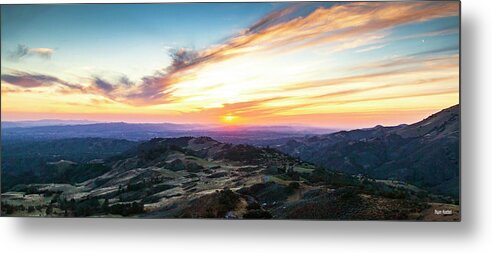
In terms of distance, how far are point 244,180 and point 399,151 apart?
0.92 meters

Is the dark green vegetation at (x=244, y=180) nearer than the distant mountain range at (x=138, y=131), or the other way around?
the dark green vegetation at (x=244, y=180)

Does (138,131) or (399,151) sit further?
(138,131)

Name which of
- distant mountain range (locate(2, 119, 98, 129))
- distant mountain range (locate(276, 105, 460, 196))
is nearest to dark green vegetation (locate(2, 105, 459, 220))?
distant mountain range (locate(276, 105, 460, 196))

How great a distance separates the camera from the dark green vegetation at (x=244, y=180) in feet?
11.7

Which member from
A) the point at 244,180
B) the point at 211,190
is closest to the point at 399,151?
the point at 244,180

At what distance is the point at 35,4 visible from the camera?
374 cm

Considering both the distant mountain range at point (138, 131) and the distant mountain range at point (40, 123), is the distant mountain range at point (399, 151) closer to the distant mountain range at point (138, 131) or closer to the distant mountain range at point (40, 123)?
the distant mountain range at point (138, 131)

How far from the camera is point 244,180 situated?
3.66 meters

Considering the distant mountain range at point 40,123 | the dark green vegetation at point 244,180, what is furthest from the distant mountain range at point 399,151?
the distant mountain range at point 40,123

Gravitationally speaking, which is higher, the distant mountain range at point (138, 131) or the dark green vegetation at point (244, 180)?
the distant mountain range at point (138, 131)

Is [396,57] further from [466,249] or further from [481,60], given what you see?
[466,249]

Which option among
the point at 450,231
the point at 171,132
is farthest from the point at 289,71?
the point at 450,231

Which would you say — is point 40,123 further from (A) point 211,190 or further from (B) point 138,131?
(A) point 211,190

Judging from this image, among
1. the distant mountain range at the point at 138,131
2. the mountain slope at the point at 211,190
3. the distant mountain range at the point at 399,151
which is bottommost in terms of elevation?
the mountain slope at the point at 211,190
